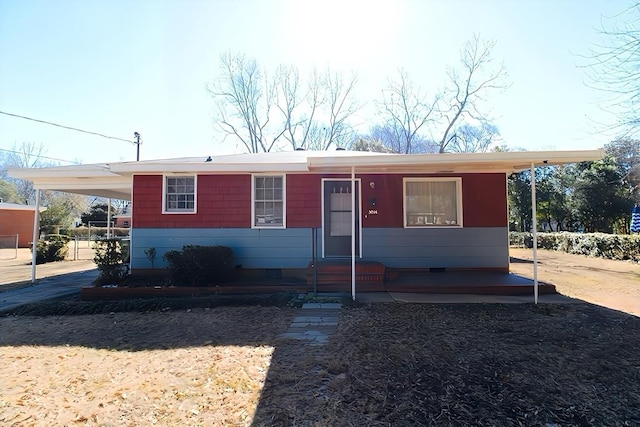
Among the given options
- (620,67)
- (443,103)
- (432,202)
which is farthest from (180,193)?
(443,103)

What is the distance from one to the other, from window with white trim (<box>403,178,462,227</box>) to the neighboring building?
22.9m

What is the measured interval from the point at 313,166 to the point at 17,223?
23.7 meters

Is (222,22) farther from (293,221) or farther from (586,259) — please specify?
(586,259)

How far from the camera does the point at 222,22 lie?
11312 mm

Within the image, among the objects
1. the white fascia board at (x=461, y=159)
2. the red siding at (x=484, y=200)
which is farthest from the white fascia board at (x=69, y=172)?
the red siding at (x=484, y=200)

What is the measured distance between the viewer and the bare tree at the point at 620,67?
28.4ft

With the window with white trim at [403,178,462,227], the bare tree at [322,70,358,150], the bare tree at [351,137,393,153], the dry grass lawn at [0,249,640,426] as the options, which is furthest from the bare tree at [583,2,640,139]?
the bare tree at [322,70,358,150]

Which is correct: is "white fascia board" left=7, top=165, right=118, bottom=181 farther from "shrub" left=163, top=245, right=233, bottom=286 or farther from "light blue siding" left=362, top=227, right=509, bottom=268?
"light blue siding" left=362, top=227, right=509, bottom=268

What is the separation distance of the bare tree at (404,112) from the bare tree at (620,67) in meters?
17.9

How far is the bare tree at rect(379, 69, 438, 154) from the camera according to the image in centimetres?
2652

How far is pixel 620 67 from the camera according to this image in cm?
892

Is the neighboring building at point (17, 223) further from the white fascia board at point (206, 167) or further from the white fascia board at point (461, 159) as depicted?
the white fascia board at point (461, 159)

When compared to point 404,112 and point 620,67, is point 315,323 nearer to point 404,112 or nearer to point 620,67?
point 620,67

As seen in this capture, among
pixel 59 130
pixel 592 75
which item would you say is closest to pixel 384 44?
pixel 592 75
